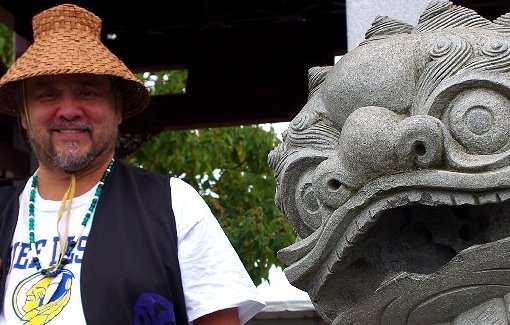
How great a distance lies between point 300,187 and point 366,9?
108cm

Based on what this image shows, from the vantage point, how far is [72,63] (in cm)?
193

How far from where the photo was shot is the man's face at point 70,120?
1.93 m

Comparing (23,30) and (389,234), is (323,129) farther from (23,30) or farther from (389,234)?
(23,30)

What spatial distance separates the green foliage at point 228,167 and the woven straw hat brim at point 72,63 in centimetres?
336

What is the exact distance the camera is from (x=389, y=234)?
5.13 feet

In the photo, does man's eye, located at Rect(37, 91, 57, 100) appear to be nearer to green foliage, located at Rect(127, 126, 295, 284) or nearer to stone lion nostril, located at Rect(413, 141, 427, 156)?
stone lion nostril, located at Rect(413, 141, 427, 156)

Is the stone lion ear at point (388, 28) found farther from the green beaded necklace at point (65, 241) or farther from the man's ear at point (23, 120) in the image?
the man's ear at point (23, 120)

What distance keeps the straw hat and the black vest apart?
0.89 ft

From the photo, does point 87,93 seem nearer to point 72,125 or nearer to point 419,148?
point 72,125

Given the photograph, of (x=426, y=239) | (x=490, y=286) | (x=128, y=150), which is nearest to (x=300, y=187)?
(x=426, y=239)

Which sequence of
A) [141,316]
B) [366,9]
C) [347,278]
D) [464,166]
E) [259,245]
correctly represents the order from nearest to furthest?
1. [464,166]
2. [347,278]
3. [141,316]
4. [366,9]
5. [259,245]

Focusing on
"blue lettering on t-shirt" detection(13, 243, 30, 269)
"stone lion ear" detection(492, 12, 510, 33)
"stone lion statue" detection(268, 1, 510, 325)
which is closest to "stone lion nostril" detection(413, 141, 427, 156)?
"stone lion statue" detection(268, 1, 510, 325)

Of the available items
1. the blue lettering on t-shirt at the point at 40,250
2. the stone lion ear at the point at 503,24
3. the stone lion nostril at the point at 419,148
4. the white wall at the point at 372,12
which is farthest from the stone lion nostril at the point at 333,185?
the white wall at the point at 372,12

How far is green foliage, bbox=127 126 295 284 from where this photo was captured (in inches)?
221
